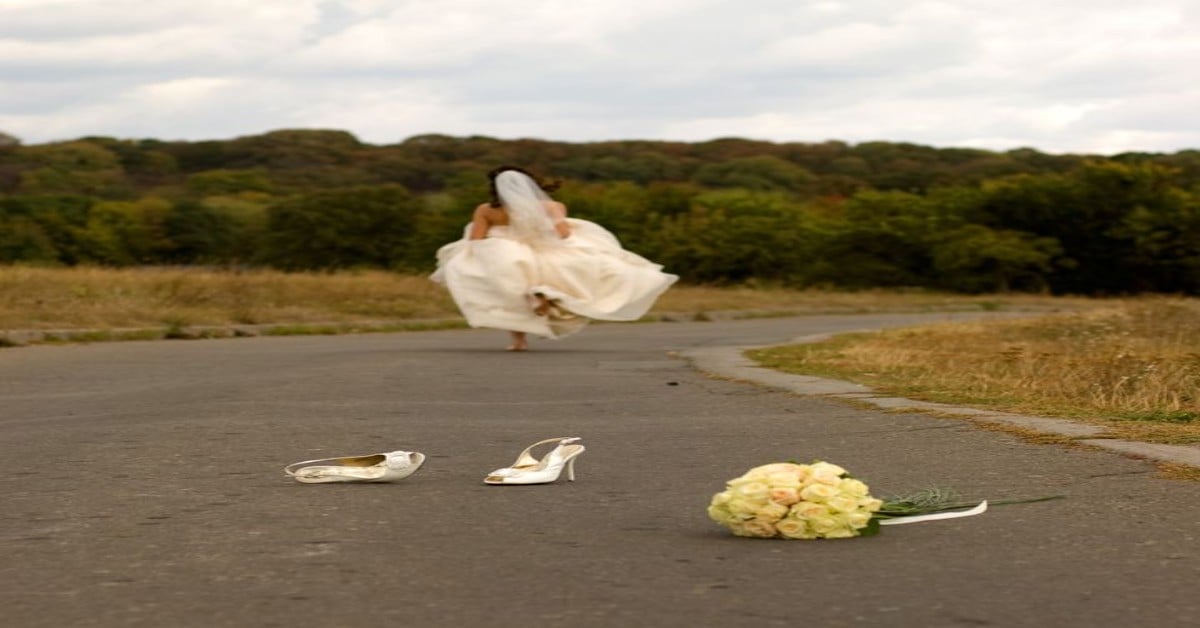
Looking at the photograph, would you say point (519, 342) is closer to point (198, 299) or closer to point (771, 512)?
point (198, 299)

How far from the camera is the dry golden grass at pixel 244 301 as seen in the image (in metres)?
25.5

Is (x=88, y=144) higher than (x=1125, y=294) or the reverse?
higher

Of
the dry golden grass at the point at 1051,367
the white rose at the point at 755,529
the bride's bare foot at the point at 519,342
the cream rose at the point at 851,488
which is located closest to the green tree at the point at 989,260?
the dry golden grass at the point at 1051,367

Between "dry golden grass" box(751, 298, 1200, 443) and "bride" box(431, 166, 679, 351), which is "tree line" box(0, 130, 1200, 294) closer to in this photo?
"bride" box(431, 166, 679, 351)

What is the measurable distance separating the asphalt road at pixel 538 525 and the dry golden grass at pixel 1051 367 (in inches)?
35.8

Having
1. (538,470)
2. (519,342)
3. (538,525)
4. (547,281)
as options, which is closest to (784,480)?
(538,525)

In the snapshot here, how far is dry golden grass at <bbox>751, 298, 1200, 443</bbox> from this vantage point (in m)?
10.5

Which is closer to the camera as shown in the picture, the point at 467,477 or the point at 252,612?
the point at 252,612

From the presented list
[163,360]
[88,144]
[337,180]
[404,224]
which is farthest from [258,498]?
[88,144]

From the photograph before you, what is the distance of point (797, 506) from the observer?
634cm

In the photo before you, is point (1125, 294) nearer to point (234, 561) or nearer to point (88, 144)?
point (234, 561)

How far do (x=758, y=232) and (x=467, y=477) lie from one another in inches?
1630

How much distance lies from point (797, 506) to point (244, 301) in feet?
79.4

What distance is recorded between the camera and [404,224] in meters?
54.1
